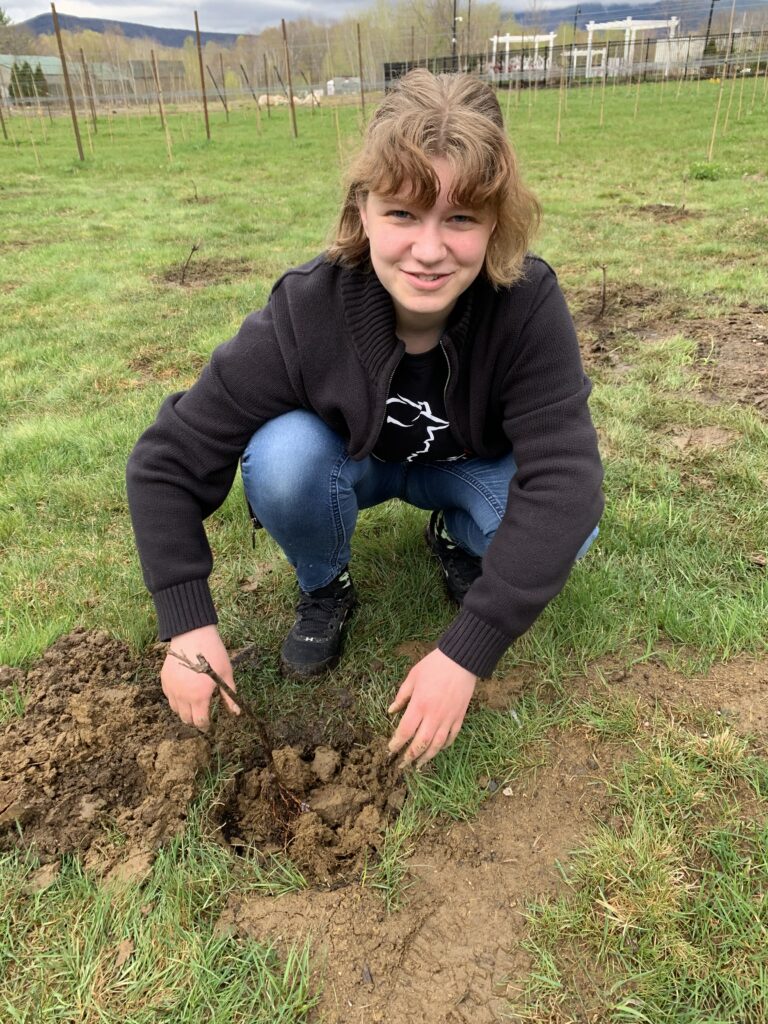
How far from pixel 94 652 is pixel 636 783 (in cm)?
146

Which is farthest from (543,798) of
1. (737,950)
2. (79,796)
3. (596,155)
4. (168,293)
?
(596,155)

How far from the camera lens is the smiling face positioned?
146 centimetres

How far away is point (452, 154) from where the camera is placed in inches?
54.5

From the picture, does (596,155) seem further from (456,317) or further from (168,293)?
(456,317)

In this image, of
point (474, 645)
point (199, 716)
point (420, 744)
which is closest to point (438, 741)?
point (420, 744)

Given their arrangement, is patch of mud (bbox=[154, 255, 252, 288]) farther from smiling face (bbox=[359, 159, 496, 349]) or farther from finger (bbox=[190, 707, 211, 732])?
finger (bbox=[190, 707, 211, 732])

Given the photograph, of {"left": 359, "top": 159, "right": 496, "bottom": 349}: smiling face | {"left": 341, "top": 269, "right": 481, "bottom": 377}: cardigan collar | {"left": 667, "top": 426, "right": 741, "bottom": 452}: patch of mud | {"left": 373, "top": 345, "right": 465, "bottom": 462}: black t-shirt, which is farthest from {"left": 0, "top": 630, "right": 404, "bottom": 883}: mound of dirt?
{"left": 667, "top": 426, "right": 741, "bottom": 452}: patch of mud

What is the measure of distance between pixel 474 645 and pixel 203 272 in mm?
5839

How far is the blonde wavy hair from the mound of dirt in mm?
1191

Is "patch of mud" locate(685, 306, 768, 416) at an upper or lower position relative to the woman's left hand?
lower

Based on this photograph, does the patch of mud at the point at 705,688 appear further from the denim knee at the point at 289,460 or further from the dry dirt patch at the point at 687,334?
the dry dirt patch at the point at 687,334

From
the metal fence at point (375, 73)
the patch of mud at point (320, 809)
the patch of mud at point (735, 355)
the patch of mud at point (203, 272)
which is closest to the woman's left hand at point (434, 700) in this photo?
the patch of mud at point (320, 809)

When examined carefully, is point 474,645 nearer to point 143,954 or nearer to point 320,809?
point 320,809

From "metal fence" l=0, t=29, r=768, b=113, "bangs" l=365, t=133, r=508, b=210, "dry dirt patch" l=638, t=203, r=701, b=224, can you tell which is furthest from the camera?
"metal fence" l=0, t=29, r=768, b=113
